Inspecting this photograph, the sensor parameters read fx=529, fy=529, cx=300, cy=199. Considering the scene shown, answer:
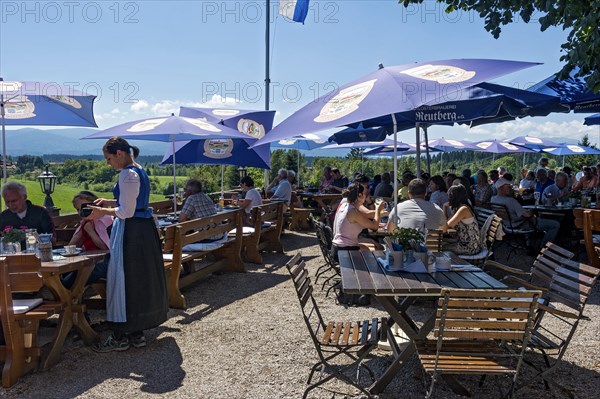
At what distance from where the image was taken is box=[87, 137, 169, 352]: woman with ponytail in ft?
14.9

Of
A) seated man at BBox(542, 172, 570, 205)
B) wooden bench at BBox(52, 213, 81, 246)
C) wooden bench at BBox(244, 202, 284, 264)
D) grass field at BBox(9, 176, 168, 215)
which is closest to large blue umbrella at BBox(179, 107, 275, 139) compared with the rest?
wooden bench at BBox(244, 202, 284, 264)

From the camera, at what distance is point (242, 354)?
4.52m

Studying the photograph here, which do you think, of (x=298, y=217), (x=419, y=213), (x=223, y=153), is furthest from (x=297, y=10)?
(x=419, y=213)

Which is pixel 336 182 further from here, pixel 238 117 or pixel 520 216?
pixel 520 216

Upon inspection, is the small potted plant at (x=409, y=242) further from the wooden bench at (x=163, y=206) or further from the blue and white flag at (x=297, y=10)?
the blue and white flag at (x=297, y=10)

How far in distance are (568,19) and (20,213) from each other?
599 cm

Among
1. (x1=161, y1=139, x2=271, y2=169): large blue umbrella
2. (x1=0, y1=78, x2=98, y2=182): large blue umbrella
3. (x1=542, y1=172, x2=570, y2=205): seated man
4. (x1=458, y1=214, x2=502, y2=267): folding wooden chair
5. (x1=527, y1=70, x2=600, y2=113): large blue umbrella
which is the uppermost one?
(x1=527, y1=70, x2=600, y2=113): large blue umbrella

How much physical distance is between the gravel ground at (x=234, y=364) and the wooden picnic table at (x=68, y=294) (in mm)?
134

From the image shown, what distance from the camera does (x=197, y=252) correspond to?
22.2ft

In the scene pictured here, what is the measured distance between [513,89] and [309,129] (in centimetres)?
454

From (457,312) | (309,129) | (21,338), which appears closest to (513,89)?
(309,129)

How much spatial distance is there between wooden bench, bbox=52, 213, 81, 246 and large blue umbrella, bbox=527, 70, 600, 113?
6566mm

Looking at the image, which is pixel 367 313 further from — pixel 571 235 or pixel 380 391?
pixel 571 235

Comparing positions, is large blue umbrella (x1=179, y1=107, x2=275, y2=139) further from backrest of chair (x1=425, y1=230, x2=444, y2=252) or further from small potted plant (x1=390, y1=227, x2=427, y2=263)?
small potted plant (x1=390, y1=227, x2=427, y2=263)
